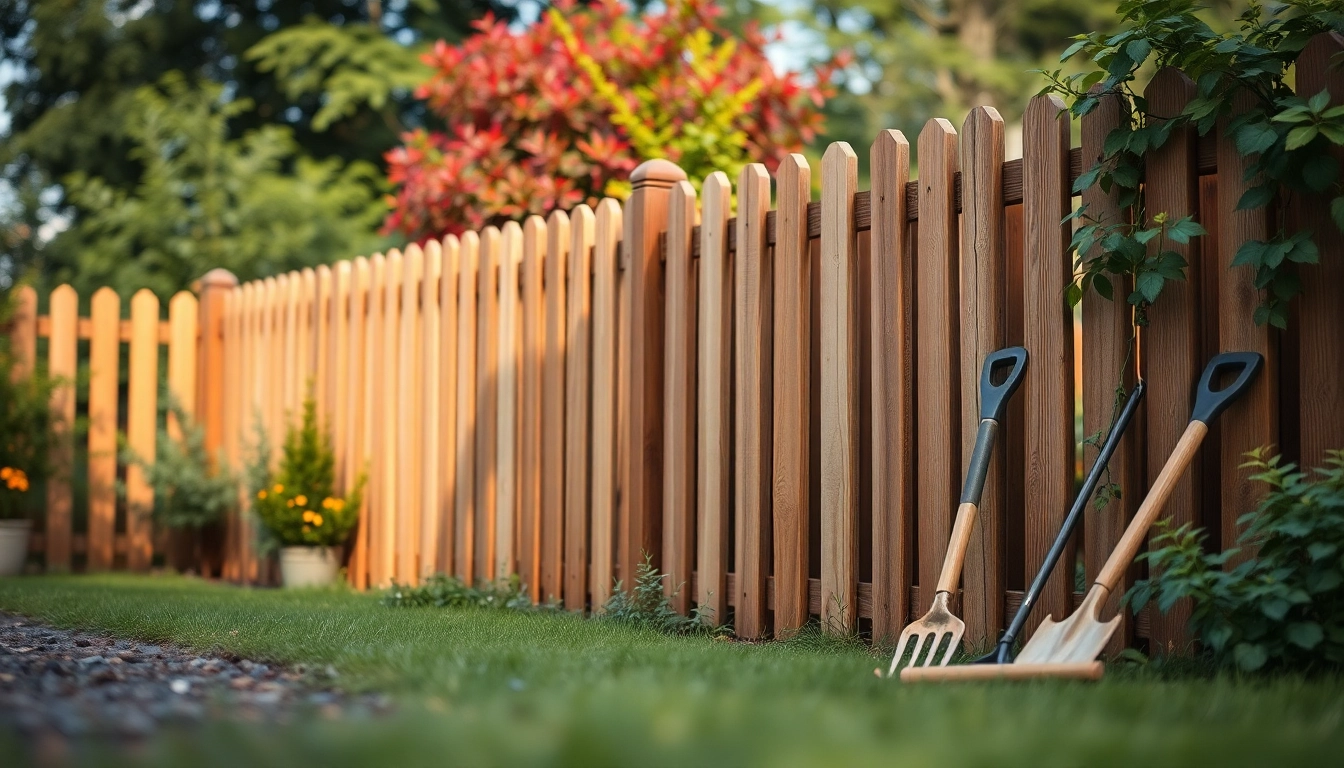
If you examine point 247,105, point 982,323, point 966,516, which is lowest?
point 966,516

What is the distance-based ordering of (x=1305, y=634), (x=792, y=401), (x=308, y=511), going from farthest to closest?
(x=308, y=511) → (x=792, y=401) → (x=1305, y=634)

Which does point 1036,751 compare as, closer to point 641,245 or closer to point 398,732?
point 398,732

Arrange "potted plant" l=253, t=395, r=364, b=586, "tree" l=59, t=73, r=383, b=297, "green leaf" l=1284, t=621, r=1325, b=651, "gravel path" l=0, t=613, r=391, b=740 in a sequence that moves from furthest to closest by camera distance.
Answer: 1. "tree" l=59, t=73, r=383, b=297
2. "potted plant" l=253, t=395, r=364, b=586
3. "green leaf" l=1284, t=621, r=1325, b=651
4. "gravel path" l=0, t=613, r=391, b=740

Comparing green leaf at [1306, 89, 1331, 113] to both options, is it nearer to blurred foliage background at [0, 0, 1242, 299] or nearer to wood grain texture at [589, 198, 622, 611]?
wood grain texture at [589, 198, 622, 611]

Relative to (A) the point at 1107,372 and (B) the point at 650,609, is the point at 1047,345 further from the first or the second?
(B) the point at 650,609

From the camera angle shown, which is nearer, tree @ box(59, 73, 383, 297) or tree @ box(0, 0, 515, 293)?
tree @ box(59, 73, 383, 297)

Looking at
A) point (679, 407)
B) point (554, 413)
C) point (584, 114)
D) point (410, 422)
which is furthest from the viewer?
point (584, 114)

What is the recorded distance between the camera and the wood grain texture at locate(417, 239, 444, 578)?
20.2 ft

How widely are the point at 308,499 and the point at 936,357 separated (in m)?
4.14

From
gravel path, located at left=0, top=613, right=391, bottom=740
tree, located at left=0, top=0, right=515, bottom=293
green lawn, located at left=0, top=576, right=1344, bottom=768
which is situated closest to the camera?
green lawn, located at left=0, top=576, right=1344, bottom=768

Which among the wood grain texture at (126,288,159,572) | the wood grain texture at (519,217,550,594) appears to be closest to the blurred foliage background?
the wood grain texture at (126,288,159,572)

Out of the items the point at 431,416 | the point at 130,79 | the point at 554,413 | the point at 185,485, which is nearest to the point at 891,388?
the point at 554,413

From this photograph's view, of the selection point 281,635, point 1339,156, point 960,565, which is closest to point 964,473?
point 960,565

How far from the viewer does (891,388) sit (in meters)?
3.95
